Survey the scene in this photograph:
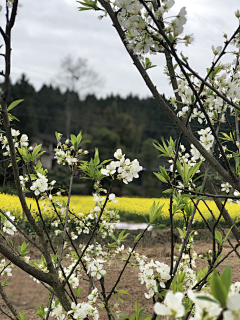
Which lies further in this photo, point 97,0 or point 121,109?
point 121,109

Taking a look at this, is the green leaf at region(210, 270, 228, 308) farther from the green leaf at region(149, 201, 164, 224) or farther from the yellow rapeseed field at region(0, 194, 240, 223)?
the yellow rapeseed field at region(0, 194, 240, 223)

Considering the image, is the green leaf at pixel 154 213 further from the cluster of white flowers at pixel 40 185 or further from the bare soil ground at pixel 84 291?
the bare soil ground at pixel 84 291

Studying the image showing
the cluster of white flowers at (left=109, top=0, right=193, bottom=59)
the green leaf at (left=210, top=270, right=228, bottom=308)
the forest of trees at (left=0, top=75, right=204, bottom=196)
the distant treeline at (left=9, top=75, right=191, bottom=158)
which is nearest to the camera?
the green leaf at (left=210, top=270, right=228, bottom=308)

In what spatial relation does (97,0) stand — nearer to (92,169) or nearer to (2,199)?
(92,169)

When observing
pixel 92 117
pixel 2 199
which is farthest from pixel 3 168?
pixel 92 117

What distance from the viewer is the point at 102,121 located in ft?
29.3

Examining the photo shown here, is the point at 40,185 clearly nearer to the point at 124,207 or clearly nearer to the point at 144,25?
the point at 144,25

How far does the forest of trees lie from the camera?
7098mm

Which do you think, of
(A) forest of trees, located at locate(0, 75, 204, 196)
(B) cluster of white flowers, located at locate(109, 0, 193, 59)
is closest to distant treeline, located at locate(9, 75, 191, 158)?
(A) forest of trees, located at locate(0, 75, 204, 196)

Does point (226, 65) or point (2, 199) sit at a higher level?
point (226, 65)

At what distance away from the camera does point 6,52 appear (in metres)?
0.67

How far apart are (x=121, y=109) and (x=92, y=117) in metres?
1.12

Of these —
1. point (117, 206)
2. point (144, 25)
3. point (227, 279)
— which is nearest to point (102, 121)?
point (117, 206)

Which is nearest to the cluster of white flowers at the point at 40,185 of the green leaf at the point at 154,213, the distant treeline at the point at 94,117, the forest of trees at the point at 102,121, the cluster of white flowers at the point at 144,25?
the green leaf at the point at 154,213
